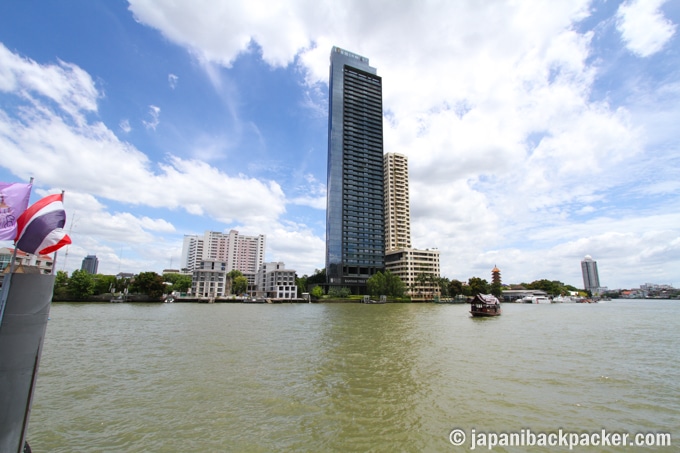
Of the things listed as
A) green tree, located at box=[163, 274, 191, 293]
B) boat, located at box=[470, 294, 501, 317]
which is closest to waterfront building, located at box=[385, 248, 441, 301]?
boat, located at box=[470, 294, 501, 317]

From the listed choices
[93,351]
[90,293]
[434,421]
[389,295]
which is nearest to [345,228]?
[389,295]

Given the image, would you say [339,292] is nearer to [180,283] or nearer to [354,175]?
[354,175]

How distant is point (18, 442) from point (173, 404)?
25.1 ft

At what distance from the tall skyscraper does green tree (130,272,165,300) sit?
69.5 meters

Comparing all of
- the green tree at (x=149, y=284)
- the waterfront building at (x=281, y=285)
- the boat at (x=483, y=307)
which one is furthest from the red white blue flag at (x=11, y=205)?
the waterfront building at (x=281, y=285)

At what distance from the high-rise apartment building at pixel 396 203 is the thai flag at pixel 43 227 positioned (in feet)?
578

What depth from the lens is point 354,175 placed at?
6501 inches

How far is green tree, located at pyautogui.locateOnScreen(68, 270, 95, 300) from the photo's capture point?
338 ft

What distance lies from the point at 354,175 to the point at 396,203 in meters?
32.7

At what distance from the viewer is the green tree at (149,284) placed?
116m

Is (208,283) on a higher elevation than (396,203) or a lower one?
lower

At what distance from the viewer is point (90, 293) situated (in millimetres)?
105938

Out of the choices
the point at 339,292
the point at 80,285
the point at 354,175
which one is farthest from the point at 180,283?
the point at 354,175

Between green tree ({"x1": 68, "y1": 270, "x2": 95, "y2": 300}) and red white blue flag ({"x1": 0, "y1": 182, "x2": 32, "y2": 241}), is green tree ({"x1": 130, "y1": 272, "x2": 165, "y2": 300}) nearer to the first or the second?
green tree ({"x1": 68, "y1": 270, "x2": 95, "y2": 300})
